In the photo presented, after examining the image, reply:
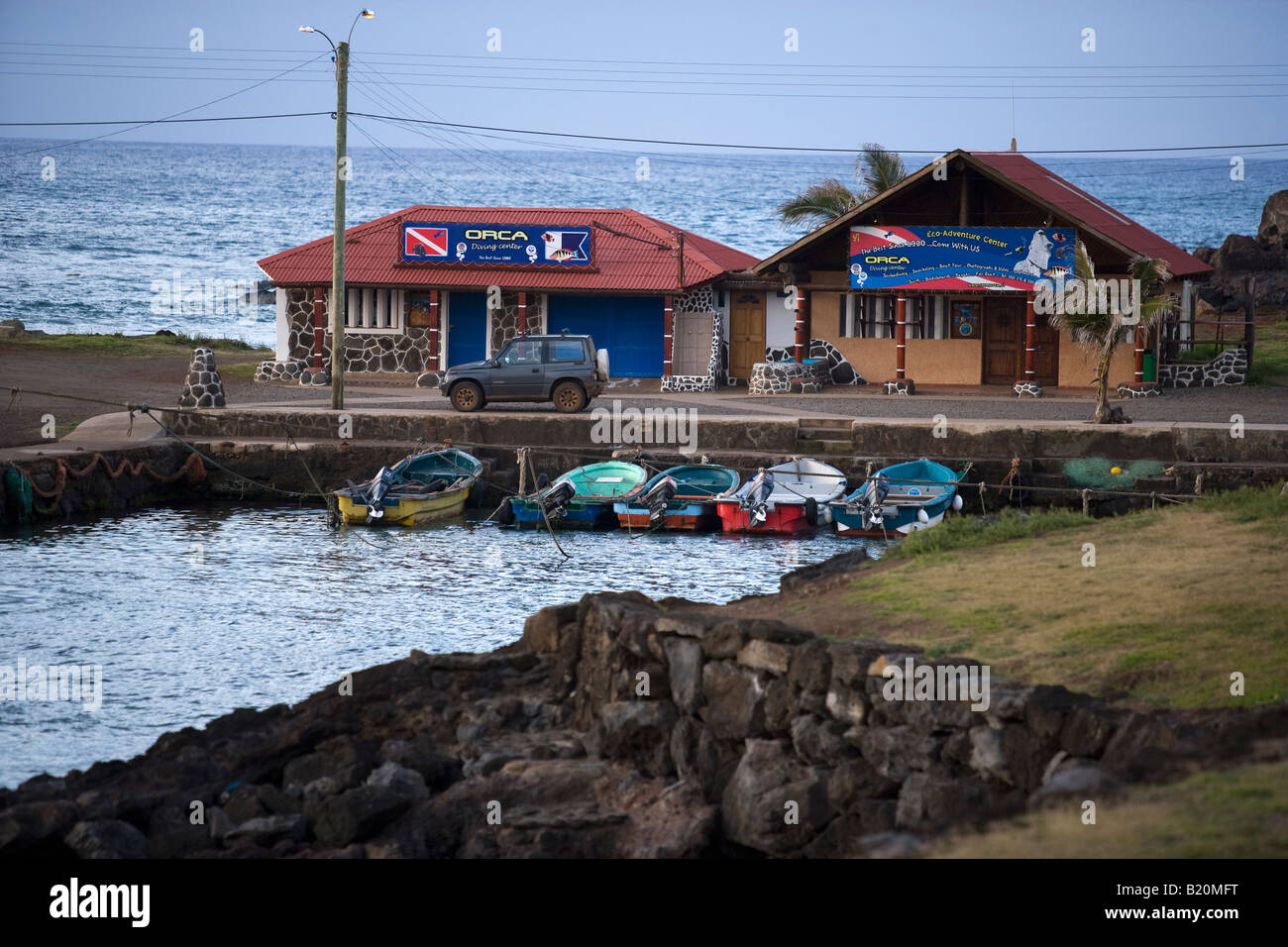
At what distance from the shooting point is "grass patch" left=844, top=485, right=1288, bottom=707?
31.1 ft

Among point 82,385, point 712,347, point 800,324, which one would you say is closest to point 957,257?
point 800,324

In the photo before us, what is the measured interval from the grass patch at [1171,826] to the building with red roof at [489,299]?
30532mm

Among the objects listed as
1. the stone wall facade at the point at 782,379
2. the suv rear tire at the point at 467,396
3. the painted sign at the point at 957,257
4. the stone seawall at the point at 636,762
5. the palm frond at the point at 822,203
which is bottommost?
the stone seawall at the point at 636,762

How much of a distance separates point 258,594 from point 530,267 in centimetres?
1898

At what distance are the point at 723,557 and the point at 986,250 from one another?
14326 millimetres

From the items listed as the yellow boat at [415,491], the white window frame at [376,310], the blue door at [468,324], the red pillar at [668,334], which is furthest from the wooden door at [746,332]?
the yellow boat at [415,491]

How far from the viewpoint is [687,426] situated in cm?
2873

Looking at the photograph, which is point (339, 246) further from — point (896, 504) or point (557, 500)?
point (896, 504)

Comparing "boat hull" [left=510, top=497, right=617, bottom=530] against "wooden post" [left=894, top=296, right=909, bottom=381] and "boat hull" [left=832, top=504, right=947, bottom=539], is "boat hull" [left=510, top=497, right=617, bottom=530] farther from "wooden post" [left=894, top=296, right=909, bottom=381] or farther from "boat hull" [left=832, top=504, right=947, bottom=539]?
"wooden post" [left=894, top=296, right=909, bottom=381]

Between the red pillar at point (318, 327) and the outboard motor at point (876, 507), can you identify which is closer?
the outboard motor at point (876, 507)

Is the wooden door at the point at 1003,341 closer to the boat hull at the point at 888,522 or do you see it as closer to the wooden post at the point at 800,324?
the wooden post at the point at 800,324

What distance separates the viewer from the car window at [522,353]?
31203 millimetres

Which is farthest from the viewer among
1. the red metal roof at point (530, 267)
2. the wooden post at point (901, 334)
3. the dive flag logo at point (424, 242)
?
the dive flag logo at point (424, 242)
